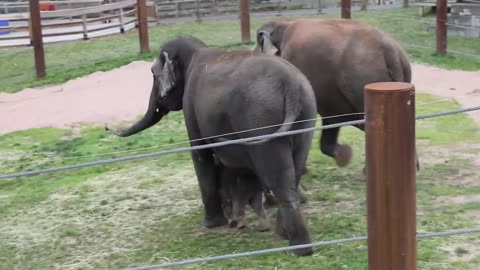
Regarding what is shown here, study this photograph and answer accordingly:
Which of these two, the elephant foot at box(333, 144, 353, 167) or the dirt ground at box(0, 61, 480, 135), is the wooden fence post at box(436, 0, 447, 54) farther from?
the elephant foot at box(333, 144, 353, 167)

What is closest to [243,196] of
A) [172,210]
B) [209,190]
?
[209,190]

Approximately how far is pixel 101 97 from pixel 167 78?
5451 millimetres

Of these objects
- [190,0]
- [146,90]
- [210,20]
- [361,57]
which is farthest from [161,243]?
[190,0]

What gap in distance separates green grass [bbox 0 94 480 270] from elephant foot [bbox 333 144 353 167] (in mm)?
127

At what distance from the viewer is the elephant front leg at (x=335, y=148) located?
21.9 ft

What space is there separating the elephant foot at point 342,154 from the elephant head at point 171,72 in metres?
1.44

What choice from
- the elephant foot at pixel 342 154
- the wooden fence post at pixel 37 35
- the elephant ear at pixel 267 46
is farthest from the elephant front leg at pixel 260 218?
the wooden fence post at pixel 37 35

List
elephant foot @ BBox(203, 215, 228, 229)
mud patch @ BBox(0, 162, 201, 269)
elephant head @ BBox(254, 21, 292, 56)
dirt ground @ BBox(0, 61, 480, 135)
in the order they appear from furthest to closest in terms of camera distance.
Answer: dirt ground @ BBox(0, 61, 480, 135) < elephant head @ BBox(254, 21, 292, 56) < elephant foot @ BBox(203, 215, 228, 229) < mud patch @ BBox(0, 162, 201, 269)

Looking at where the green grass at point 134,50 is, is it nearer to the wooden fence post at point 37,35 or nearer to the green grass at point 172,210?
the wooden fence post at point 37,35

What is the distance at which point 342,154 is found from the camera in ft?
21.9

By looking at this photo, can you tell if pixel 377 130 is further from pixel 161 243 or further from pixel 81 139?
pixel 81 139

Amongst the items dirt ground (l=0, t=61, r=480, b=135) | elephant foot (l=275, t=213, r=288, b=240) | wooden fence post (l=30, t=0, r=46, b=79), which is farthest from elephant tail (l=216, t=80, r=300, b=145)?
wooden fence post (l=30, t=0, r=46, b=79)

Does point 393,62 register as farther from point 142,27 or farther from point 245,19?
point 245,19

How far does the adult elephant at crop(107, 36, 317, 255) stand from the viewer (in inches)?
191
